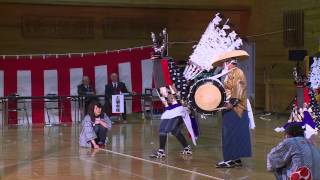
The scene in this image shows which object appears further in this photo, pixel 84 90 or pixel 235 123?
pixel 84 90

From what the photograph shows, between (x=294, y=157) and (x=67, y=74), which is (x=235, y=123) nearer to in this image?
(x=294, y=157)

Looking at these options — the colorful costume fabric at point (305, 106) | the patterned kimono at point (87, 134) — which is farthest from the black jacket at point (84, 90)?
the colorful costume fabric at point (305, 106)

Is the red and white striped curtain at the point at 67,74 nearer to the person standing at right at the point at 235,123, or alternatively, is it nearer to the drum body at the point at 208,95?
the drum body at the point at 208,95

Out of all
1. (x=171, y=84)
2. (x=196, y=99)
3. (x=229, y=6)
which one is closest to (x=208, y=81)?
(x=196, y=99)

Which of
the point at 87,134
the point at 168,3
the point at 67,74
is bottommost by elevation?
the point at 87,134

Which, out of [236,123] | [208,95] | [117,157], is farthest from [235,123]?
[117,157]

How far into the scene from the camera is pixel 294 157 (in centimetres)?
459

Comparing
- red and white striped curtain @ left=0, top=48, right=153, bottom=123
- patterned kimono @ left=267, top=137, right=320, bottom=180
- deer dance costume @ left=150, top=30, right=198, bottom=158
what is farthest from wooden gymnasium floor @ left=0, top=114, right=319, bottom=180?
patterned kimono @ left=267, top=137, right=320, bottom=180

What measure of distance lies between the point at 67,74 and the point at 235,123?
8105mm

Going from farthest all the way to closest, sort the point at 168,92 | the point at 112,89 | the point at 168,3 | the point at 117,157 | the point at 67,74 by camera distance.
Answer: the point at 168,3 → the point at 67,74 → the point at 112,89 → the point at 117,157 → the point at 168,92

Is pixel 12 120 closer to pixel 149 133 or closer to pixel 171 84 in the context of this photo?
pixel 149 133

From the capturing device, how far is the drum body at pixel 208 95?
25.2 feet

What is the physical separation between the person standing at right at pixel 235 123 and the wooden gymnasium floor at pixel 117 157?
0.21 m

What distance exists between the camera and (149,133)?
1231 centimetres
